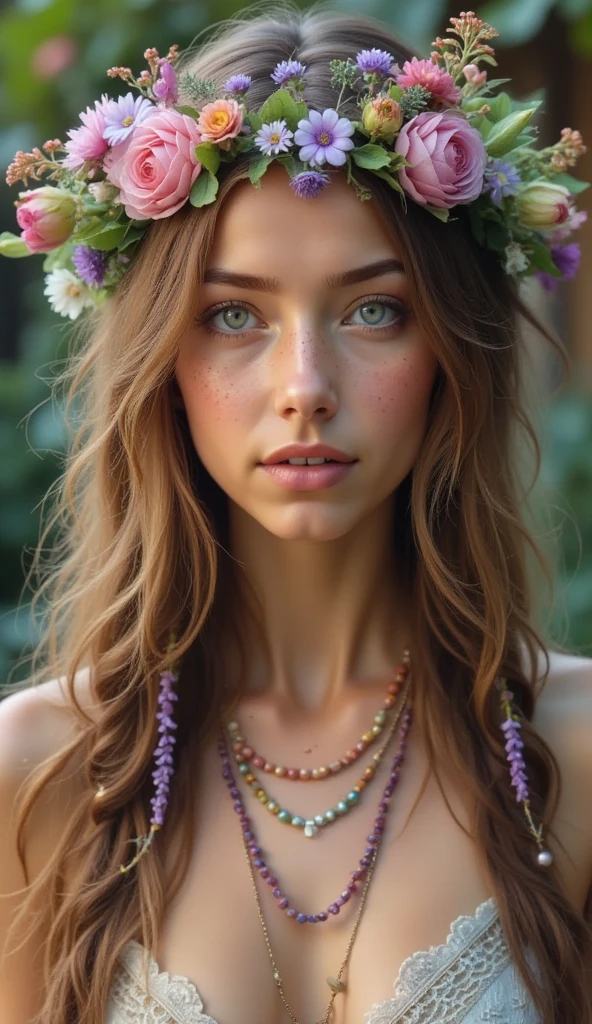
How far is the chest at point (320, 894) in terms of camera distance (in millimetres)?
1463

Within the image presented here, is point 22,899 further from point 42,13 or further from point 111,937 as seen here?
point 42,13

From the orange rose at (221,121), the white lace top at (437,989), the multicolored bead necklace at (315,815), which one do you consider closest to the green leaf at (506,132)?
the orange rose at (221,121)

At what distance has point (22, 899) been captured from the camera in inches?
62.4

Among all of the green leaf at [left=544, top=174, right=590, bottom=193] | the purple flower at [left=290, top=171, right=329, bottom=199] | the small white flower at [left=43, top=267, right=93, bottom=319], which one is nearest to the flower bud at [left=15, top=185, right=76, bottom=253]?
the small white flower at [left=43, top=267, right=93, bottom=319]

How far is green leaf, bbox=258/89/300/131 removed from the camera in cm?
141

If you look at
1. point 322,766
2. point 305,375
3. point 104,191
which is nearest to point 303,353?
point 305,375

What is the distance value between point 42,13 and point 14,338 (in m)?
1.47

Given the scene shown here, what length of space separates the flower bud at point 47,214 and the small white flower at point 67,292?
0.34ft

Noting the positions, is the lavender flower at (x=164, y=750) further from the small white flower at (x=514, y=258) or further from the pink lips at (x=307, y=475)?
the small white flower at (x=514, y=258)

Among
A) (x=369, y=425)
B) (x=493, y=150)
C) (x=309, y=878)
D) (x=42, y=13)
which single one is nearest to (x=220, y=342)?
(x=369, y=425)

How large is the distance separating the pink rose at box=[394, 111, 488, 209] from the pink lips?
334mm

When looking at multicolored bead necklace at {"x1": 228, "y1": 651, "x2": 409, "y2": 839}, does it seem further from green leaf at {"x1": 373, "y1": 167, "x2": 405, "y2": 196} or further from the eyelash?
green leaf at {"x1": 373, "y1": 167, "x2": 405, "y2": 196}

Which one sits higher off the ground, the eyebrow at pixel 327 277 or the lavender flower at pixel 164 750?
the eyebrow at pixel 327 277

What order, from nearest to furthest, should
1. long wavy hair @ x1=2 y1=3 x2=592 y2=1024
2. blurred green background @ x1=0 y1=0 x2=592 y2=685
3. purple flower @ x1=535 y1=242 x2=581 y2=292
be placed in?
long wavy hair @ x1=2 y1=3 x2=592 y2=1024
purple flower @ x1=535 y1=242 x2=581 y2=292
blurred green background @ x1=0 y1=0 x2=592 y2=685
